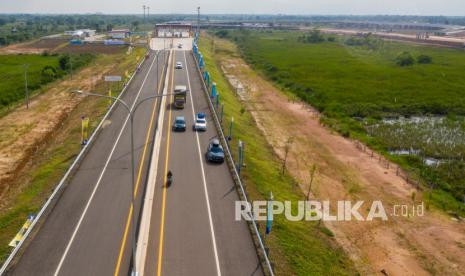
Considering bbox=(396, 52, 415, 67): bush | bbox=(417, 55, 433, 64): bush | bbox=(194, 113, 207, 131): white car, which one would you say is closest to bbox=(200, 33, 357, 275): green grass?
bbox=(194, 113, 207, 131): white car

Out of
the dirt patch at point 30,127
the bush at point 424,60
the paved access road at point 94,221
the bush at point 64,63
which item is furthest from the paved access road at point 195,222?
the bush at point 424,60

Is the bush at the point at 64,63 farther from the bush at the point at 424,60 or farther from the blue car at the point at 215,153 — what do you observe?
the bush at the point at 424,60

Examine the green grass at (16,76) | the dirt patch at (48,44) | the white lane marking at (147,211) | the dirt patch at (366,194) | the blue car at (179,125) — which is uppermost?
the dirt patch at (48,44)

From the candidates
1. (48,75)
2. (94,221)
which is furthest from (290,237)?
(48,75)

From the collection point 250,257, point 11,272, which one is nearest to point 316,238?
point 250,257

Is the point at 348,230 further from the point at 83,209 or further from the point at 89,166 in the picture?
the point at 89,166

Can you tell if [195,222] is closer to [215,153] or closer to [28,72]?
[215,153]
